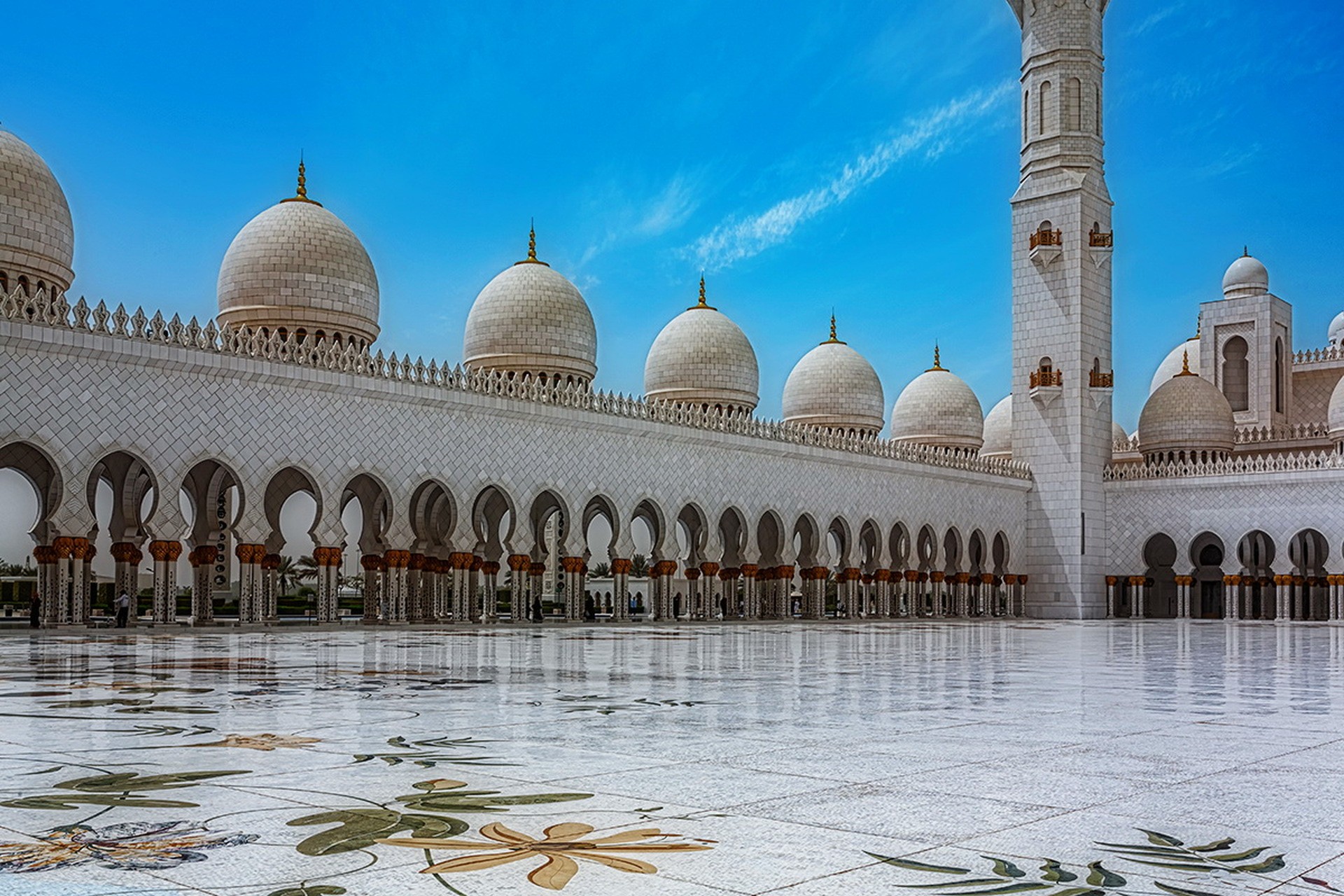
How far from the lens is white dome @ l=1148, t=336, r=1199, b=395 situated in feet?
120

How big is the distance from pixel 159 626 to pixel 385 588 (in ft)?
12.1

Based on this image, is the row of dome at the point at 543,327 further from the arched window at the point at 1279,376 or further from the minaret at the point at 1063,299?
the minaret at the point at 1063,299

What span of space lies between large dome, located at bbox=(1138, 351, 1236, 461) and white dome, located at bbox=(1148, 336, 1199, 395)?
5.41 metres

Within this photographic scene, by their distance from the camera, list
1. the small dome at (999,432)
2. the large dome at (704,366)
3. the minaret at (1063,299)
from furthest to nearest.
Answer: the small dome at (999,432), the minaret at (1063,299), the large dome at (704,366)

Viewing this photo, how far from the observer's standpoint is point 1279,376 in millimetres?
33031

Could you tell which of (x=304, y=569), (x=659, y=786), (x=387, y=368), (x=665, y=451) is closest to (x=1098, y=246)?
(x=665, y=451)

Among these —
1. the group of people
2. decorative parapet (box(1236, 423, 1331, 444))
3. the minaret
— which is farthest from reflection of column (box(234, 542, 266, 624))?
decorative parapet (box(1236, 423, 1331, 444))

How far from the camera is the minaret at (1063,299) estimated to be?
2769 centimetres

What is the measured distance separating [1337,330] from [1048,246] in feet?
48.5

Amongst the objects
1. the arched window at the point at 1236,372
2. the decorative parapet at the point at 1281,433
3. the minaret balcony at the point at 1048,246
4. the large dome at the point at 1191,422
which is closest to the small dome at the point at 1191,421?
the large dome at the point at 1191,422

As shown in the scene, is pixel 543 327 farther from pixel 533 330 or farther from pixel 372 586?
pixel 372 586

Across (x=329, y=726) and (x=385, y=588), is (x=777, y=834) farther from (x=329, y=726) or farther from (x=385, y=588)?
(x=385, y=588)

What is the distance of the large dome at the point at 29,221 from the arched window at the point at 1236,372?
2796 cm

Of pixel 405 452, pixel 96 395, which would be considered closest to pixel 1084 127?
pixel 405 452
